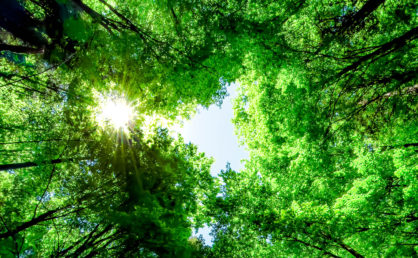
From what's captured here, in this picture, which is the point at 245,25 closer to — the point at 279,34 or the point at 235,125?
the point at 279,34

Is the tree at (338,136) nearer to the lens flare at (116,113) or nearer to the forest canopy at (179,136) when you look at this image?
the forest canopy at (179,136)

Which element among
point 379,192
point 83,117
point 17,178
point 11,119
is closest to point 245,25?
point 83,117

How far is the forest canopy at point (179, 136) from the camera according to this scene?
4.43m

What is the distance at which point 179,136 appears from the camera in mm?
5562

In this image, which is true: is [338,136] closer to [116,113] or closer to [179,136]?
[179,136]

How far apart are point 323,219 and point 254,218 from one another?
172 centimetres

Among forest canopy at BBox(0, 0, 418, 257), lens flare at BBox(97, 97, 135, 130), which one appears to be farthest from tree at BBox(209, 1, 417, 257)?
lens flare at BBox(97, 97, 135, 130)

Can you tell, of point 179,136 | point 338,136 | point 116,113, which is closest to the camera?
point 179,136

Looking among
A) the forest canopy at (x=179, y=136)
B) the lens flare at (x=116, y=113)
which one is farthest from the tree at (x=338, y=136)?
the lens flare at (x=116, y=113)

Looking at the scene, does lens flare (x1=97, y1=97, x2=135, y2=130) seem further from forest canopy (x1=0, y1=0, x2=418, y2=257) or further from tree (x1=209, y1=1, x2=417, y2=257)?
tree (x1=209, y1=1, x2=417, y2=257)

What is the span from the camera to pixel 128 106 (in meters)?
7.09

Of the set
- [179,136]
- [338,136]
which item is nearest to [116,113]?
[179,136]

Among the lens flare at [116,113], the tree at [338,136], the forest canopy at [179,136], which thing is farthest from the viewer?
the lens flare at [116,113]

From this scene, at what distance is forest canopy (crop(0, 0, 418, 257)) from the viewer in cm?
443
